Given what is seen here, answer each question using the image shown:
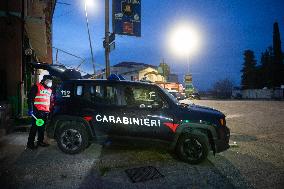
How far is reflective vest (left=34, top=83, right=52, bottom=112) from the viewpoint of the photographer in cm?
711

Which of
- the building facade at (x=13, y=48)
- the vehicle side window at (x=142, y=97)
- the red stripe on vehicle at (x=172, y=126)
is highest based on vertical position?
the building facade at (x=13, y=48)

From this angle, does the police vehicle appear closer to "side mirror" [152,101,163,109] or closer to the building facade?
"side mirror" [152,101,163,109]

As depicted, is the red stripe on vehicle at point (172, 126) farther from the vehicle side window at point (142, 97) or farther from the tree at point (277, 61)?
the tree at point (277, 61)

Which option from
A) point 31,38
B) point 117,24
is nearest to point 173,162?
point 117,24

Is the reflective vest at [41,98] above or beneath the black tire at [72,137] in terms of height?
above

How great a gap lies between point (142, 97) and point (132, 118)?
726 millimetres

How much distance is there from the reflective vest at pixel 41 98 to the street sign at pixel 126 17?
6.38 m

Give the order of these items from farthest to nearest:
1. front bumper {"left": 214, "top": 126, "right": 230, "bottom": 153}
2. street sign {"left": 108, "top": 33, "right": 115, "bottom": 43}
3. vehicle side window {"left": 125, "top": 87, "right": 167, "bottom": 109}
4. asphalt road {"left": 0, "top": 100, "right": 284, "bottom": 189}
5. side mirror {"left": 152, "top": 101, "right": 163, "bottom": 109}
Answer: street sign {"left": 108, "top": 33, "right": 115, "bottom": 43}
vehicle side window {"left": 125, "top": 87, "right": 167, "bottom": 109}
side mirror {"left": 152, "top": 101, "right": 163, "bottom": 109}
front bumper {"left": 214, "top": 126, "right": 230, "bottom": 153}
asphalt road {"left": 0, "top": 100, "right": 284, "bottom": 189}

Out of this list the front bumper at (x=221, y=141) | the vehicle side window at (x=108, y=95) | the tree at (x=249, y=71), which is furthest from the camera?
the tree at (x=249, y=71)

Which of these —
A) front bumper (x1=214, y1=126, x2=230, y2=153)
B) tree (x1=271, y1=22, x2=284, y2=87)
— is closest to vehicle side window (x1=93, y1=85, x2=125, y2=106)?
front bumper (x1=214, y1=126, x2=230, y2=153)

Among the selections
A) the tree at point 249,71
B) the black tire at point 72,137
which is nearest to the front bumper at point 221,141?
the black tire at point 72,137

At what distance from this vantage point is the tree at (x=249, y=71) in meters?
69.1

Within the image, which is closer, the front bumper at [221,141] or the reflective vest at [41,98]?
the front bumper at [221,141]

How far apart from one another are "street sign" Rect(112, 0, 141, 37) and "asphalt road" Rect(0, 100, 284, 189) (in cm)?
711
